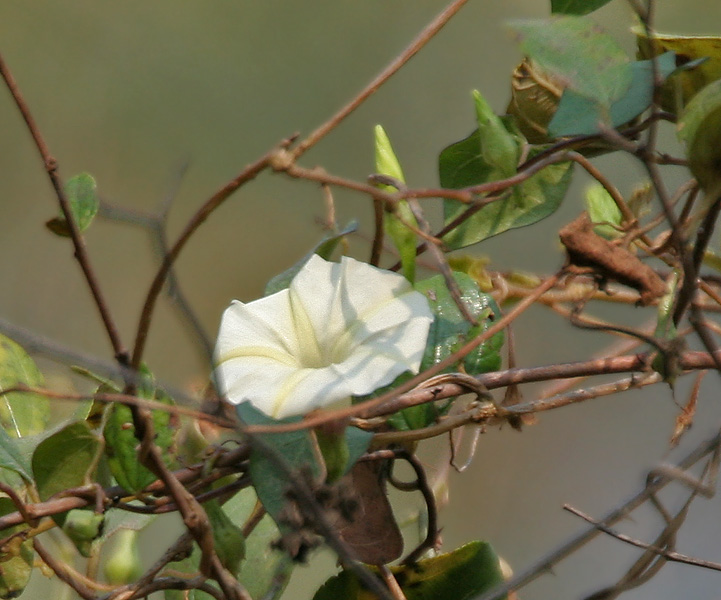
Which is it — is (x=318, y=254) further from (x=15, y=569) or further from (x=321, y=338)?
(x=15, y=569)

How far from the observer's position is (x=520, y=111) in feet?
1.69

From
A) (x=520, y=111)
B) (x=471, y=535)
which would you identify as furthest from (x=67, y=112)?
(x=520, y=111)

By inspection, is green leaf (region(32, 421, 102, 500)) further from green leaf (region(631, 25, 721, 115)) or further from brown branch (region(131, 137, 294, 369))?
green leaf (region(631, 25, 721, 115))

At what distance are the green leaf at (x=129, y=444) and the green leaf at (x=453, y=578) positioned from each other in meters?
0.11

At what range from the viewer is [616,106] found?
396mm

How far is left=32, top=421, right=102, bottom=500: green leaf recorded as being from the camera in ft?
1.28

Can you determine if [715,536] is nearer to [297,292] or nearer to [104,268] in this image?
[297,292]

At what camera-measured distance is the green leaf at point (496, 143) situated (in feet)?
1.28

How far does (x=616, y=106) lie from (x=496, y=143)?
0.20 ft

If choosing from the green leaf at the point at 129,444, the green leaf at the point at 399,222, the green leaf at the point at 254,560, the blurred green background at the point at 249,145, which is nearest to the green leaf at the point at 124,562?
the green leaf at the point at 254,560

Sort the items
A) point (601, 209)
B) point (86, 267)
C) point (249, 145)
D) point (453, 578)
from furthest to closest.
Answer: point (249, 145), point (601, 209), point (453, 578), point (86, 267)

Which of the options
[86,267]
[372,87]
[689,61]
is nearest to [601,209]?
[689,61]

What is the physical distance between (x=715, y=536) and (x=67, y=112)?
1519 mm

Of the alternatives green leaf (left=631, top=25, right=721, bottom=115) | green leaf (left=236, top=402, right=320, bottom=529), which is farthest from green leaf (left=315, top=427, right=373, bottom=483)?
green leaf (left=631, top=25, right=721, bottom=115)
